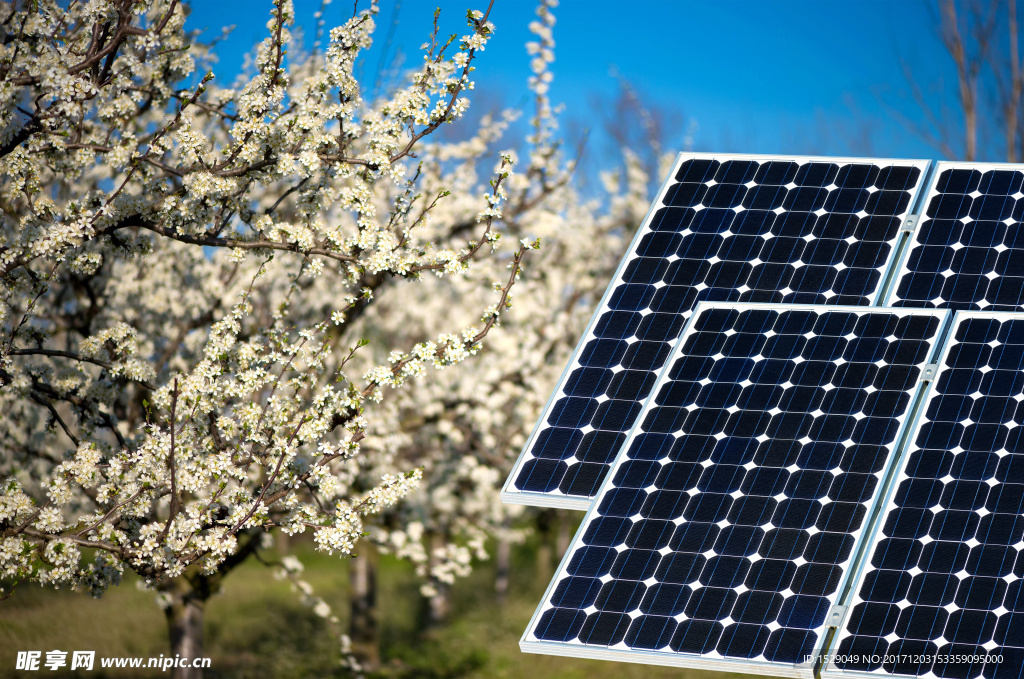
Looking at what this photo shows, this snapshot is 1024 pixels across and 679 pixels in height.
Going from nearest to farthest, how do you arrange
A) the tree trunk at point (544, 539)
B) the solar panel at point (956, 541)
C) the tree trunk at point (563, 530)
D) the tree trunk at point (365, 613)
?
the solar panel at point (956, 541), the tree trunk at point (365, 613), the tree trunk at point (544, 539), the tree trunk at point (563, 530)

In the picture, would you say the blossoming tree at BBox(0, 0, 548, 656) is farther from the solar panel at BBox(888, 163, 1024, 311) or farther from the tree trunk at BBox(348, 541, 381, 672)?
the tree trunk at BBox(348, 541, 381, 672)

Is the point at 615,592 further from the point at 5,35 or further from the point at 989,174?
the point at 5,35

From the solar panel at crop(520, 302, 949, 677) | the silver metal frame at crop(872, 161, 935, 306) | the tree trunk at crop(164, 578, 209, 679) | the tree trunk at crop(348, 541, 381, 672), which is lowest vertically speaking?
the tree trunk at crop(348, 541, 381, 672)

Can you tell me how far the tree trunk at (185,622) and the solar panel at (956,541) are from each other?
28.7ft

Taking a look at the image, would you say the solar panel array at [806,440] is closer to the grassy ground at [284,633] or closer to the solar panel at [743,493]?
the solar panel at [743,493]

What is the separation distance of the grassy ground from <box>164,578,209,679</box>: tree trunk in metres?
4.25

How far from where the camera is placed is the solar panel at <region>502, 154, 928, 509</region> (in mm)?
8758

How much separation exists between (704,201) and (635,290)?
1670 millimetres

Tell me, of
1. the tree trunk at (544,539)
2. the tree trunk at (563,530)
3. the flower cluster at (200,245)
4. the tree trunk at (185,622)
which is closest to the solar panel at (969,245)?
the flower cluster at (200,245)

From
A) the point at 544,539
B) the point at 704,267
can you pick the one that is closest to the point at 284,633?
the point at 544,539

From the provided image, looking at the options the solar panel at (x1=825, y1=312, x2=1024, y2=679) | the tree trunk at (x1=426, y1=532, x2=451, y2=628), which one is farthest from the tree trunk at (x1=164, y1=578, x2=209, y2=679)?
the tree trunk at (x1=426, y1=532, x2=451, y2=628)

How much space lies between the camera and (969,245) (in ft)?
32.2

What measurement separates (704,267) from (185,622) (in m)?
8.42

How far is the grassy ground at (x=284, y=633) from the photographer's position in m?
16.7
